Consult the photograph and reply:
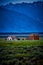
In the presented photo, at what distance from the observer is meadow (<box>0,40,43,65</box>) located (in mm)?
2209

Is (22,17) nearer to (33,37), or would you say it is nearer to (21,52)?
(33,37)

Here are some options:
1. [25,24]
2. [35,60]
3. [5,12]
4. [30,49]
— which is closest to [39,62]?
[35,60]

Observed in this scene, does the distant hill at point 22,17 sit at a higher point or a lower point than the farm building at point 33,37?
higher

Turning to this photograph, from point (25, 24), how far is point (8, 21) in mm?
275

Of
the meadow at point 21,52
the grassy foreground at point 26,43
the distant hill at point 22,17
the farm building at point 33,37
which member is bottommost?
the meadow at point 21,52

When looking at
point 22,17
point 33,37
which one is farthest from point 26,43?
point 22,17

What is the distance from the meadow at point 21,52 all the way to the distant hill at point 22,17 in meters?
0.21

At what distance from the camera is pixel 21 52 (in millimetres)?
2254

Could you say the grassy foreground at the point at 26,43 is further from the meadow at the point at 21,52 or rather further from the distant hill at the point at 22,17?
the distant hill at the point at 22,17

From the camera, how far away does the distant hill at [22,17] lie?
2330 millimetres

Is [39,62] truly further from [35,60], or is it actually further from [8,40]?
[8,40]

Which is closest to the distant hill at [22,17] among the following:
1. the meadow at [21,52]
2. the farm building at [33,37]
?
the farm building at [33,37]

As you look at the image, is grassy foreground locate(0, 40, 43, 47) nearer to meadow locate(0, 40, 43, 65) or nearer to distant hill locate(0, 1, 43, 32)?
meadow locate(0, 40, 43, 65)

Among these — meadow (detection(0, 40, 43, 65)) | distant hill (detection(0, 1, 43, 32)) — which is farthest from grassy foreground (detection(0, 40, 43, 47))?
distant hill (detection(0, 1, 43, 32))
